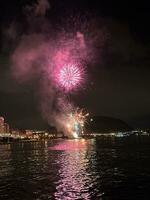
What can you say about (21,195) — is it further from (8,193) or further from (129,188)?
(129,188)

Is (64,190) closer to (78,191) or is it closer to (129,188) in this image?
(78,191)

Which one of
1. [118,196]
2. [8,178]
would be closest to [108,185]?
[118,196]

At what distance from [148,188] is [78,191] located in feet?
33.0

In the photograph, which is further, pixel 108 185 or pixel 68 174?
pixel 68 174

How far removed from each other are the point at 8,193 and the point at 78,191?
1005cm

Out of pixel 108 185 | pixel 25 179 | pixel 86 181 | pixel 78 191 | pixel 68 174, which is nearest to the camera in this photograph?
pixel 78 191

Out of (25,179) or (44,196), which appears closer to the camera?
(44,196)

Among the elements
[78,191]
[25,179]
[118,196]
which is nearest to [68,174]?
[25,179]

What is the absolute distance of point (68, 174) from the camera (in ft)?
252

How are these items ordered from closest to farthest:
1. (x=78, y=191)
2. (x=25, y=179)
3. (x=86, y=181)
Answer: (x=78, y=191) < (x=86, y=181) < (x=25, y=179)

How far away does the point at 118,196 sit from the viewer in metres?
51.3

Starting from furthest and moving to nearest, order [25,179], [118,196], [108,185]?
[25,179] < [108,185] < [118,196]

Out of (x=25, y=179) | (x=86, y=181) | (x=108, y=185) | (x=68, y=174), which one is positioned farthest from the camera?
(x=68, y=174)

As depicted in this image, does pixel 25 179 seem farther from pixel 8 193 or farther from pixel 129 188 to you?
pixel 129 188
